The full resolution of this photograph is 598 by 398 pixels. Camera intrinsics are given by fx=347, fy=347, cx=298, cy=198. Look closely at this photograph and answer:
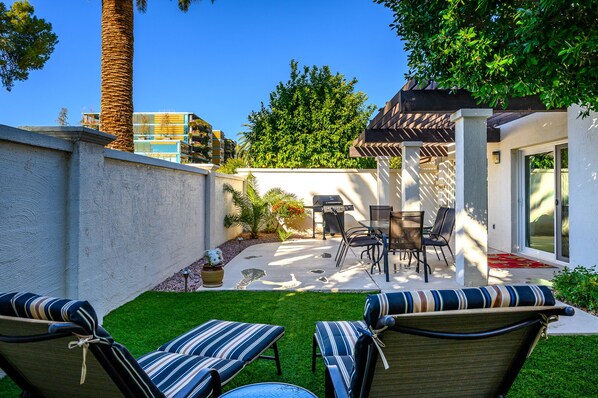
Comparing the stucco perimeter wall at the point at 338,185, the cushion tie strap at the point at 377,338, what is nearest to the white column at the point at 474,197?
the cushion tie strap at the point at 377,338

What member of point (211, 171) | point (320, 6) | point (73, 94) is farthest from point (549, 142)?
point (73, 94)

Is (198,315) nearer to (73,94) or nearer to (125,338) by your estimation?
(125,338)

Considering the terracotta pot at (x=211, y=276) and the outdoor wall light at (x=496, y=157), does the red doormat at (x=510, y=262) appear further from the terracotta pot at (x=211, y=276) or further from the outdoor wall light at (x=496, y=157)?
the terracotta pot at (x=211, y=276)

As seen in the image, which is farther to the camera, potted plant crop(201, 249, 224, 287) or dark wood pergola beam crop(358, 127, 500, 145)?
dark wood pergola beam crop(358, 127, 500, 145)

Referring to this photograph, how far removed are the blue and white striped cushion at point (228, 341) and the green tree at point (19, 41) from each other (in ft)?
29.1

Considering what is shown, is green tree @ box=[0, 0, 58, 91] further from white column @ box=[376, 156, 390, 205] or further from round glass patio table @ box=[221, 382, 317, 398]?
white column @ box=[376, 156, 390, 205]

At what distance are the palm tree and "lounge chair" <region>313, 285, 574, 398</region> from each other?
21.0 ft

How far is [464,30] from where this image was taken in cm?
346

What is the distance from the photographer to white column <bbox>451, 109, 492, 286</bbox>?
5.32 metres

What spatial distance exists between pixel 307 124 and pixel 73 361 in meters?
17.2

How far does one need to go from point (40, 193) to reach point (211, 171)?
5371 mm

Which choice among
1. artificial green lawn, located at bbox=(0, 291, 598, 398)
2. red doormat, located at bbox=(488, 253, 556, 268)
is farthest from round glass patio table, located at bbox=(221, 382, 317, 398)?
red doormat, located at bbox=(488, 253, 556, 268)

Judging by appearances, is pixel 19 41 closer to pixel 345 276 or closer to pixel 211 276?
pixel 211 276

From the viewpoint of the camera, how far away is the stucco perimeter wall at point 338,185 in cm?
1265
